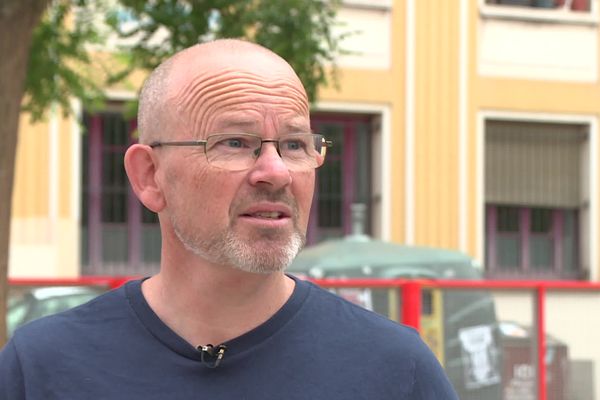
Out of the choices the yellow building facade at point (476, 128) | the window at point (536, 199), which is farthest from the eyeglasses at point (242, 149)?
the window at point (536, 199)

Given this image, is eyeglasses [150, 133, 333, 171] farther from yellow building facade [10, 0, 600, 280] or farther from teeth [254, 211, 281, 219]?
yellow building facade [10, 0, 600, 280]

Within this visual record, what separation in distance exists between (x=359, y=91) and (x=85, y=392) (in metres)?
14.8

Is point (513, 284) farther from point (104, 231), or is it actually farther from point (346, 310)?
point (104, 231)

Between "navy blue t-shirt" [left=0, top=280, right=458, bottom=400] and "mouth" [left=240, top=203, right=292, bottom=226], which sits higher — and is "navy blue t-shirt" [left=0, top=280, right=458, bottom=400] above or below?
below

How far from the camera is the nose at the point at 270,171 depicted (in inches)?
63.9

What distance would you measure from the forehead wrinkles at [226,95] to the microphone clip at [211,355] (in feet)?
1.15

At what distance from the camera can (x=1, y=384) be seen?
1.67 m

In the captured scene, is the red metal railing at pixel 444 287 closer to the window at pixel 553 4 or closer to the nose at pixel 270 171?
the nose at pixel 270 171

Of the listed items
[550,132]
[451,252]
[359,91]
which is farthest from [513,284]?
[550,132]

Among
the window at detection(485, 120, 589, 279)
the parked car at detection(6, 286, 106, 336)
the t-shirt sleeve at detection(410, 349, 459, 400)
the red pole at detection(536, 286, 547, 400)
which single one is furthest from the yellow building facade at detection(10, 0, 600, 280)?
the t-shirt sleeve at detection(410, 349, 459, 400)

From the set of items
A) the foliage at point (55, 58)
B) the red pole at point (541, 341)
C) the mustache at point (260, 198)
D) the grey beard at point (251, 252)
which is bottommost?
the red pole at point (541, 341)

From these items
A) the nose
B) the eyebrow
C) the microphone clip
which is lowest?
the microphone clip

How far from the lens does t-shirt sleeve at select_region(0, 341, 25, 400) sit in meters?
1.65

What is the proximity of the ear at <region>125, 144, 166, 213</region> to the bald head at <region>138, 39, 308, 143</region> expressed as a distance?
1.0 inches
